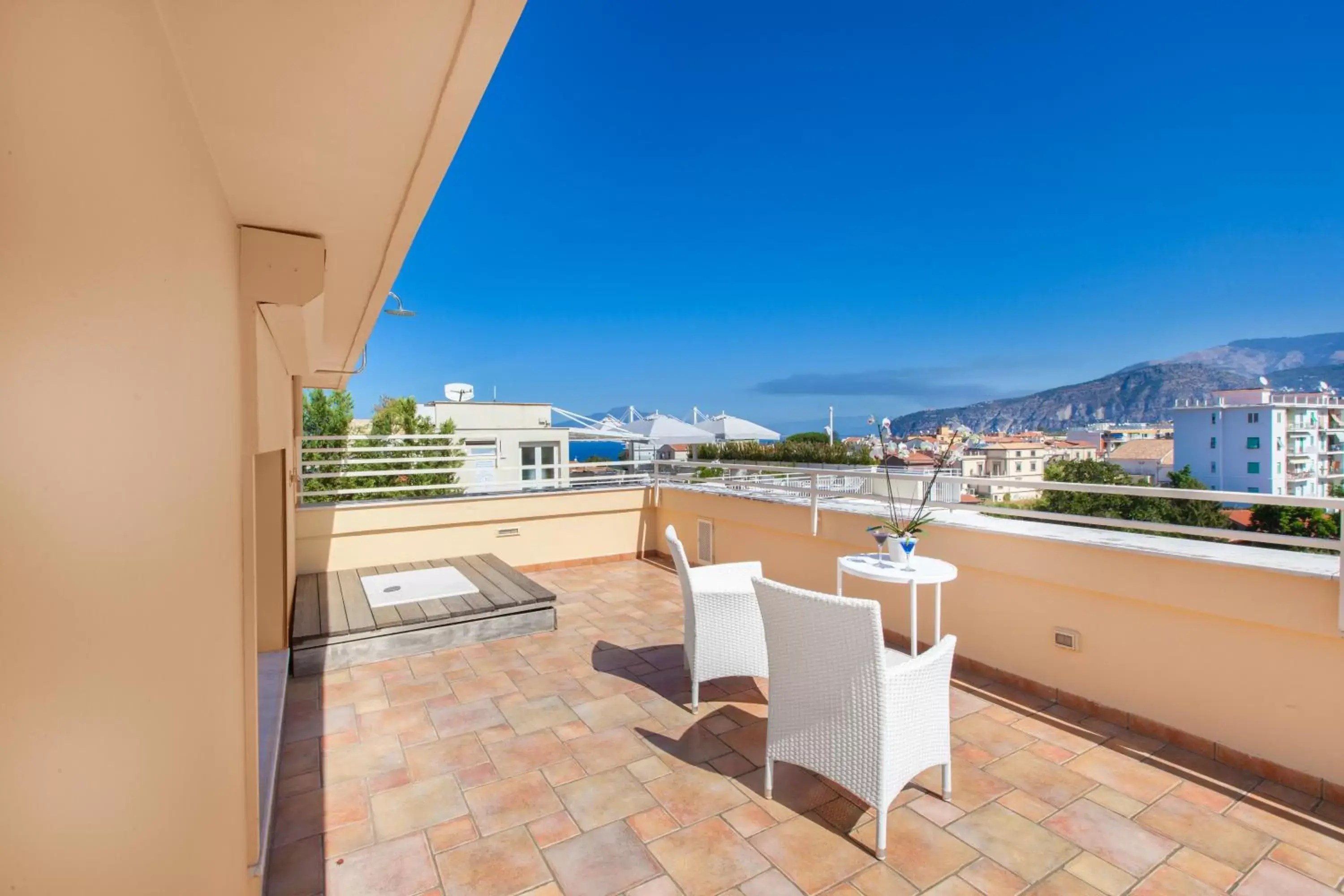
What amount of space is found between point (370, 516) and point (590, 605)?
2.61 m

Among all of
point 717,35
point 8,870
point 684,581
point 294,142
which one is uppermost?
point 717,35

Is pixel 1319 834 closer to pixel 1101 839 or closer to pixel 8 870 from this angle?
pixel 1101 839

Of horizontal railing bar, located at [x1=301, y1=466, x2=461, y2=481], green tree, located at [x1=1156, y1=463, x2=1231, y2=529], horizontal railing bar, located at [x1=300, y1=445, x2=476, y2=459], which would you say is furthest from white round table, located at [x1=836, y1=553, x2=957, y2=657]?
horizontal railing bar, located at [x1=301, y1=466, x2=461, y2=481]

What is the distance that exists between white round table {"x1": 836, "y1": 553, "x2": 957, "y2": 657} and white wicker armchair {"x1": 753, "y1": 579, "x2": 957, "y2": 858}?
82 cm

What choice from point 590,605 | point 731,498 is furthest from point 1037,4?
point 590,605

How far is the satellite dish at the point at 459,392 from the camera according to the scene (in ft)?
43.5

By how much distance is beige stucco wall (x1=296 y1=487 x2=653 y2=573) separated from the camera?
246 inches

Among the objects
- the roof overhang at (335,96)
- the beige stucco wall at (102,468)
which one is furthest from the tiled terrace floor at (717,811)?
the roof overhang at (335,96)

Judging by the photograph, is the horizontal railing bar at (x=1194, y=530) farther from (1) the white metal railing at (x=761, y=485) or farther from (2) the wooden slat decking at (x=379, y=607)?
(2) the wooden slat decking at (x=379, y=607)

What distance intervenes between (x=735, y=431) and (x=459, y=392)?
6.38 meters

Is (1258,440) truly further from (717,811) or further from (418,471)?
(418,471)

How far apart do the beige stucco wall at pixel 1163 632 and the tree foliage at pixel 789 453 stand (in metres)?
7.86

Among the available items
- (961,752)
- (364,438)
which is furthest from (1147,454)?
(364,438)

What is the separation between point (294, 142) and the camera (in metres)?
1.47
